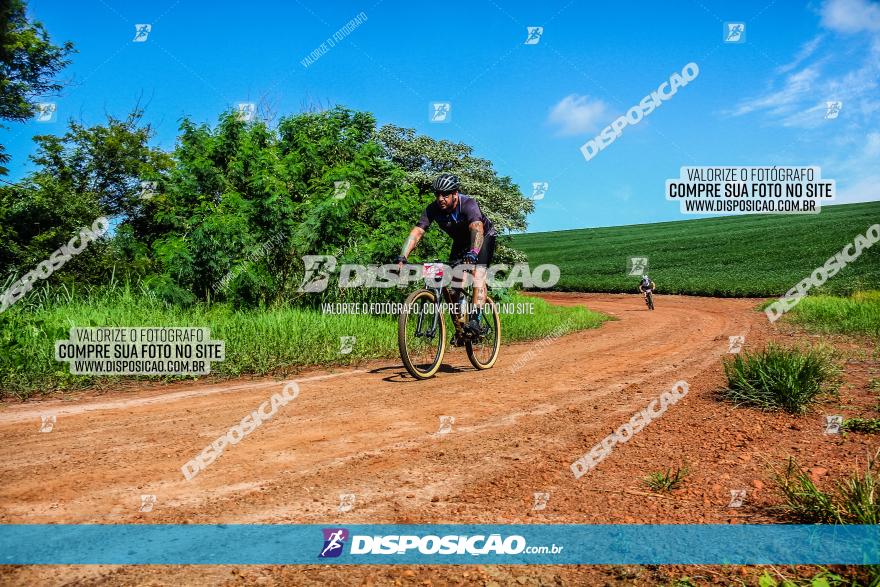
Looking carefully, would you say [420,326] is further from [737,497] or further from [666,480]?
[737,497]

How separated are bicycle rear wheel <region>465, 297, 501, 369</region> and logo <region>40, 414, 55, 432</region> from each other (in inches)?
205

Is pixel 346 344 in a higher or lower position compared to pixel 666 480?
higher

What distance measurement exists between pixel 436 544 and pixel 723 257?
54157 mm

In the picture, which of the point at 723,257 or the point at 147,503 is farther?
the point at 723,257

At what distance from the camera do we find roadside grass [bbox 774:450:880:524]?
2.66 metres

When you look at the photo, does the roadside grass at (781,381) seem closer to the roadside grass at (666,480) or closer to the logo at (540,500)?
the roadside grass at (666,480)

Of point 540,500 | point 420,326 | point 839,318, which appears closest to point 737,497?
point 540,500

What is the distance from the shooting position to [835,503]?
2818mm

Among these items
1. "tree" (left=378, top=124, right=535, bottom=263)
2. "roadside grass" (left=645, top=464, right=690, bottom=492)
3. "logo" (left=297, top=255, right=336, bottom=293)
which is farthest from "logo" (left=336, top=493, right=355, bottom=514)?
"tree" (left=378, top=124, right=535, bottom=263)

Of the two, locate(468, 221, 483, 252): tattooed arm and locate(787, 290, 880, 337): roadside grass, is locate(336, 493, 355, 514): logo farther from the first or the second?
locate(787, 290, 880, 337): roadside grass

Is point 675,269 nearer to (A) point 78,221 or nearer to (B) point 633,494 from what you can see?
(A) point 78,221

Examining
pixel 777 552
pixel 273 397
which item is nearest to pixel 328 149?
pixel 273 397

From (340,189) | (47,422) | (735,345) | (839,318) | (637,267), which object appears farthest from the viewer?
(637,267)

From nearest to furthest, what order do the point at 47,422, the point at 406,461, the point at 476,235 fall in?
the point at 406,461 < the point at 47,422 < the point at 476,235
